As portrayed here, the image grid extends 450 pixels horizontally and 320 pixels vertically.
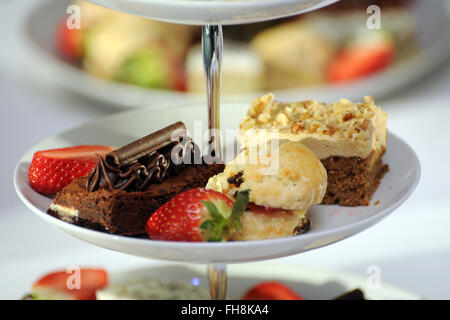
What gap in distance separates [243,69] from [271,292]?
115 cm

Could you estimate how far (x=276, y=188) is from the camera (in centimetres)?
86

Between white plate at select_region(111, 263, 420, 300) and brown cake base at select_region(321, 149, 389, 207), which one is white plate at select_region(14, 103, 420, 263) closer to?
brown cake base at select_region(321, 149, 389, 207)

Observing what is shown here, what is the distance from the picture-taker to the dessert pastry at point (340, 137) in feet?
3.25

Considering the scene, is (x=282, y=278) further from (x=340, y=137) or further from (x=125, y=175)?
(x=125, y=175)

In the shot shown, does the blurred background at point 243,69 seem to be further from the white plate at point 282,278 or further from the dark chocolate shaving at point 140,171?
the dark chocolate shaving at point 140,171

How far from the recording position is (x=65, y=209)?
904mm

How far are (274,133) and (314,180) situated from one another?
0.15 meters

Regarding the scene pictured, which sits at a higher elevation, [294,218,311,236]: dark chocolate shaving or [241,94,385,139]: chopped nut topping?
[241,94,385,139]: chopped nut topping

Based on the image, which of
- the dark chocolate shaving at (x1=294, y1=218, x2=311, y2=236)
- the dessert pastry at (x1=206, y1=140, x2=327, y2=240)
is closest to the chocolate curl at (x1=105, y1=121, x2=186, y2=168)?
the dessert pastry at (x1=206, y1=140, x2=327, y2=240)

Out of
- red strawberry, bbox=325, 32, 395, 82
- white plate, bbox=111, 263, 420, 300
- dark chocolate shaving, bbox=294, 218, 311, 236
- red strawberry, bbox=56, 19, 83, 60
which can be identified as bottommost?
white plate, bbox=111, 263, 420, 300

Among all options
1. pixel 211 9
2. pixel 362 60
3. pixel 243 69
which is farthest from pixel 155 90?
pixel 211 9

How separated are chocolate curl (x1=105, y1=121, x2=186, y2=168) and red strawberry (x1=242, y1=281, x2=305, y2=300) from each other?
21.9 inches

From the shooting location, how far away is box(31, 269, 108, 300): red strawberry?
1428 mm
